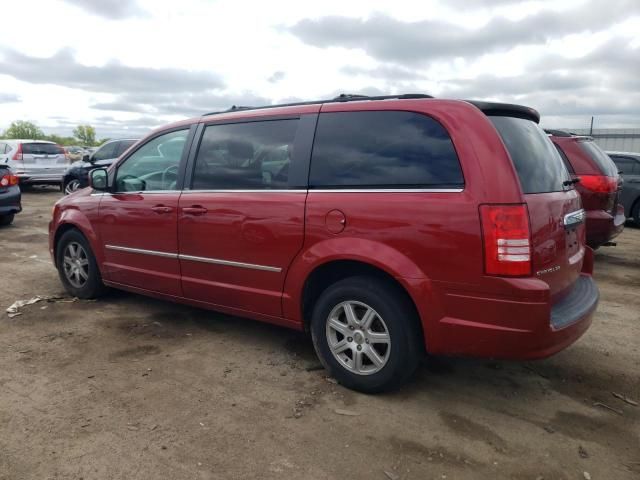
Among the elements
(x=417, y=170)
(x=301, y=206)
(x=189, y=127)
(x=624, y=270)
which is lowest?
(x=624, y=270)

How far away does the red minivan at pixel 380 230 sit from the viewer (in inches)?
110

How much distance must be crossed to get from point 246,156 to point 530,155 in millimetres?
1949

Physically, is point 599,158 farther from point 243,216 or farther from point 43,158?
point 43,158

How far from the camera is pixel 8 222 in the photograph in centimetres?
1030

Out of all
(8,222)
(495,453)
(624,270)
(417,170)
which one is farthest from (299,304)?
(8,222)

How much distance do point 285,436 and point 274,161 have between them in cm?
183

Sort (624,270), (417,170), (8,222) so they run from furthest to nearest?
(8,222) < (624,270) < (417,170)

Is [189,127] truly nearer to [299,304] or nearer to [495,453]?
[299,304]

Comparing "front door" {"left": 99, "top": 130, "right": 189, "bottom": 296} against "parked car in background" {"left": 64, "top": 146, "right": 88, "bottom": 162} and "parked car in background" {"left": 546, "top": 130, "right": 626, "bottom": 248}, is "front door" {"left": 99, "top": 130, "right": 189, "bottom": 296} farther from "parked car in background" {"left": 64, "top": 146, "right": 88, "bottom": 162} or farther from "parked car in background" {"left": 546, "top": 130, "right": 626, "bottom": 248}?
"parked car in background" {"left": 64, "top": 146, "right": 88, "bottom": 162}

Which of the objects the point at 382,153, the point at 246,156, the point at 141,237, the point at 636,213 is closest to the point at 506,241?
the point at 382,153

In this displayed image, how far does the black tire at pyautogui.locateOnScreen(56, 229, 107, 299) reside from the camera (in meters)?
5.09

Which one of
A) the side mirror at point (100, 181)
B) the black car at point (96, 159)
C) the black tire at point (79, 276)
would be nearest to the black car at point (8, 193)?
the black car at point (96, 159)

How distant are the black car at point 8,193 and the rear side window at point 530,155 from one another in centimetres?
939

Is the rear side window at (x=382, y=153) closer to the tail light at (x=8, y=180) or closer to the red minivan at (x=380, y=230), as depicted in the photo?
the red minivan at (x=380, y=230)
